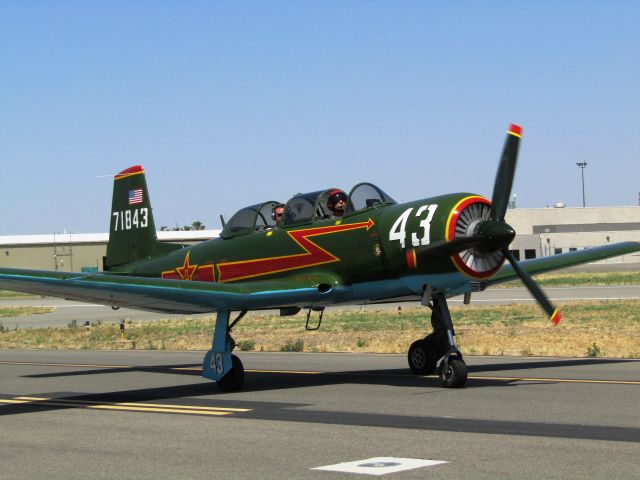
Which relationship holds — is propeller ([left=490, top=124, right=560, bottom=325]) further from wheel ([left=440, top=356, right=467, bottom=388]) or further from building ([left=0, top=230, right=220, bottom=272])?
building ([left=0, top=230, right=220, bottom=272])

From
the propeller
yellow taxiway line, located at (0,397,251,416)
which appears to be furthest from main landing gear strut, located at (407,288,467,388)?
yellow taxiway line, located at (0,397,251,416)

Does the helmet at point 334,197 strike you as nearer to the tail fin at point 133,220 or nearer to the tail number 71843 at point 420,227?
the tail number 71843 at point 420,227

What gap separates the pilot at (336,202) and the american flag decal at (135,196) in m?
6.10

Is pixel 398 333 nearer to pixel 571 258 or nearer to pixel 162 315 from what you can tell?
pixel 571 258

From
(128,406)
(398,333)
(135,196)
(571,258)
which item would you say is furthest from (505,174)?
(398,333)

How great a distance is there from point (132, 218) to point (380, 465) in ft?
44.3

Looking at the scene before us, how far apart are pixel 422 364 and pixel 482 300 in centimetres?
3447

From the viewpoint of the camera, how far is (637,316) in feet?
104

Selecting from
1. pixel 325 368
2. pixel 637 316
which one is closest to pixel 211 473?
pixel 325 368

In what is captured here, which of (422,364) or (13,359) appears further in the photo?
(13,359)

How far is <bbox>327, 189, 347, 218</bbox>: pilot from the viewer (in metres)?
16.1

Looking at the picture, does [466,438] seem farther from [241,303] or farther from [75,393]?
[75,393]

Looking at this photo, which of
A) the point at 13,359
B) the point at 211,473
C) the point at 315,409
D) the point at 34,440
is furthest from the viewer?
the point at 13,359

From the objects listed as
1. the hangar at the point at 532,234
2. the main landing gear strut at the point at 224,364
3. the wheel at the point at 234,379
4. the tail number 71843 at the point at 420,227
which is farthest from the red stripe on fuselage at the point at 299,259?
the hangar at the point at 532,234
